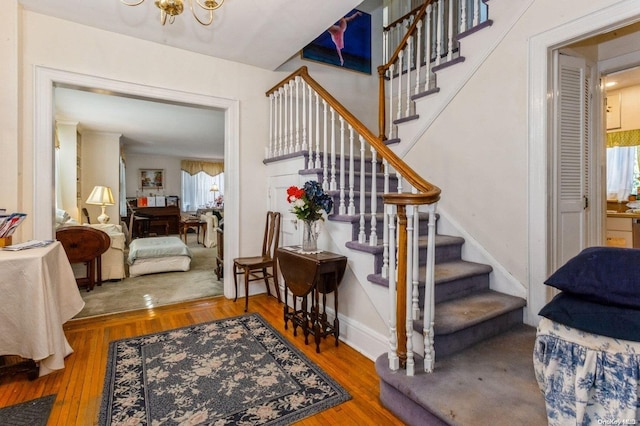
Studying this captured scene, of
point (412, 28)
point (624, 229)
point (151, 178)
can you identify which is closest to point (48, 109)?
point (412, 28)

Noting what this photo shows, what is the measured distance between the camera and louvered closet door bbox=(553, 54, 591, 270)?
2.30 m

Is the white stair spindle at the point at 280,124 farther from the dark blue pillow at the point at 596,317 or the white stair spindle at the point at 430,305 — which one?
the dark blue pillow at the point at 596,317

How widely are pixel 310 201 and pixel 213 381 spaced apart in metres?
1.32

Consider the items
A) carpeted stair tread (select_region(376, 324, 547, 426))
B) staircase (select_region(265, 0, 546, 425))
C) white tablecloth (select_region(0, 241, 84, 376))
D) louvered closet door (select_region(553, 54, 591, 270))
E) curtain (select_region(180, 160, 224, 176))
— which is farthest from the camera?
curtain (select_region(180, 160, 224, 176))

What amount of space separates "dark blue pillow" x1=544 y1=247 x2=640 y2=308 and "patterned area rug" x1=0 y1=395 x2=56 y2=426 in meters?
2.41

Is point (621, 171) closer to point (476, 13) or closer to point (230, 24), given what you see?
point (476, 13)

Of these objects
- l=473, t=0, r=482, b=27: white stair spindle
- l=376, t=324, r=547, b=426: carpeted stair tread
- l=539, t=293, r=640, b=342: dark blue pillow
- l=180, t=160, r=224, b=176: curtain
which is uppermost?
l=473, t=0, r=482, b=27: white stair spindle

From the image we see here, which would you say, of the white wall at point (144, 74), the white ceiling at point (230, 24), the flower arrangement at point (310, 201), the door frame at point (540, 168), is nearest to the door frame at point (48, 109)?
the white wall at point (144, 74)

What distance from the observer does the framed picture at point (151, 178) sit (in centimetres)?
928

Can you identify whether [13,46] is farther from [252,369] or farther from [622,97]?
[622,97]

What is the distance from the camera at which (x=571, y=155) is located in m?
2.38

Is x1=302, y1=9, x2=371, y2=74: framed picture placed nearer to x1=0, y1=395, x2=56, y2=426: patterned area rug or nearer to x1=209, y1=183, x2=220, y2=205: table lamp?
x1=0, y1=395, x2=56, y2=426: patterned area rug

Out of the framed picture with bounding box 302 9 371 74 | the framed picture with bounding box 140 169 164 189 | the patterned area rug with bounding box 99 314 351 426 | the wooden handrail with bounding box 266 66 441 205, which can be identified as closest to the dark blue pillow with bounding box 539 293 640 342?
the wooden handrail with bounding box 266 66 441 205

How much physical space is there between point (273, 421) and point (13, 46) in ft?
10.3
